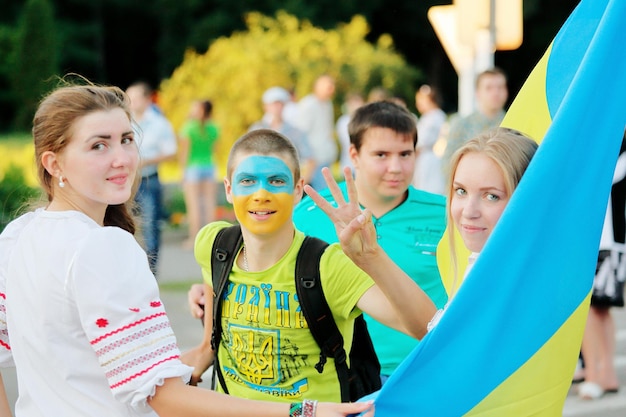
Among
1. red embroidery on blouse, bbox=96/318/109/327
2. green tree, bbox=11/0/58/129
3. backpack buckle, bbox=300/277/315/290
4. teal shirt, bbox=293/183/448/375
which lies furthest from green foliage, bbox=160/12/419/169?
red embroidery on blouse, bbox=96/318/109/327

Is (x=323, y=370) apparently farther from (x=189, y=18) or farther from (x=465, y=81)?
(x=189, y=18)

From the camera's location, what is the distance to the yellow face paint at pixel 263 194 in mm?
3842

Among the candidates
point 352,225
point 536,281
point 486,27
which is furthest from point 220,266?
point 486,27

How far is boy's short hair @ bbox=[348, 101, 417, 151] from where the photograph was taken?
5137 mm

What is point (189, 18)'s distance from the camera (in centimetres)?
4425

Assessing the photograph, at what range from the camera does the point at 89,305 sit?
2.60 m

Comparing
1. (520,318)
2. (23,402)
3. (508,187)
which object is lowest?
(23,402)

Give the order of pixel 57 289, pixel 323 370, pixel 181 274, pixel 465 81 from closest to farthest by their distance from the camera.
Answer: pixel 57 289 < pixel 323 370 < pixel 465 81 < pixel 181 274

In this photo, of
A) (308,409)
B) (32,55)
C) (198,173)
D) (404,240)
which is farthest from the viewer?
(32,55)

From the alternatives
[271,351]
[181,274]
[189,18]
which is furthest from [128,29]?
[271,351]

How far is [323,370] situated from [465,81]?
24.9 ft

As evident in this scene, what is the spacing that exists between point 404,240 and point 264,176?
122 cm

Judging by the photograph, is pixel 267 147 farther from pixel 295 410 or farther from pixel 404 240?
Answer: pixel 295 410

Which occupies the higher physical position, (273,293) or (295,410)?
(273,293)
